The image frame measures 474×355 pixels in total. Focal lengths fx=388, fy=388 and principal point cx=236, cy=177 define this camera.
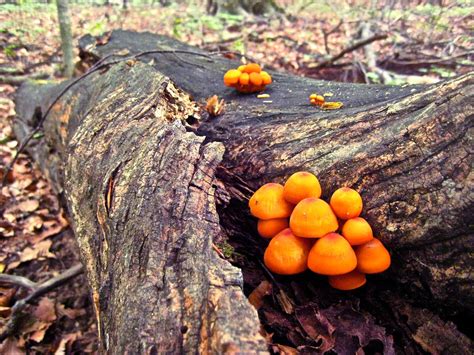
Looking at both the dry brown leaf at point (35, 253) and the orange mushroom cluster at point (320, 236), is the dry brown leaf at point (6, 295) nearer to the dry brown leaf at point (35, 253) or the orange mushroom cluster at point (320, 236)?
the dry brown leaf at point (35, 253)

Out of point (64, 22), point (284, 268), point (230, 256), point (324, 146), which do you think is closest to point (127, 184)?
point (230, 256)

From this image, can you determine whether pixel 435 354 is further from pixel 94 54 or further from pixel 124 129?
pixel 94 54

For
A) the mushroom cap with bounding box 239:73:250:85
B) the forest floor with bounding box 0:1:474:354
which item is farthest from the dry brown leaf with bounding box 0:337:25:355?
the mushroom cap with bounding box 239:73:250:85

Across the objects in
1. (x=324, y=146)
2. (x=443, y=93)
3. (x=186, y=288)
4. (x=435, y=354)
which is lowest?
(x=435, y=354)

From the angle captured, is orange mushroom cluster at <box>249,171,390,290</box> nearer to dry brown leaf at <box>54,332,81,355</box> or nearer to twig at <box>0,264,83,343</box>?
dry brown leaf at <box>54,332,81,355</box>

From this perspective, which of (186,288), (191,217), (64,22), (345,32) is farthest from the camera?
(345,32)
